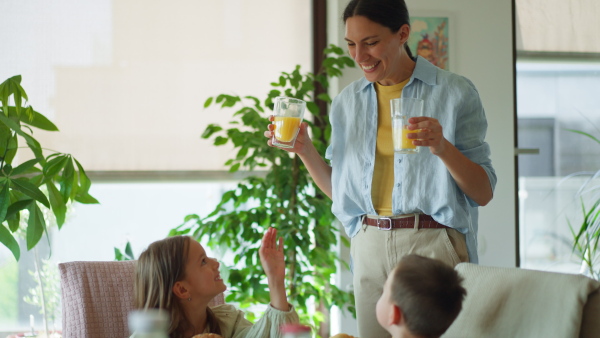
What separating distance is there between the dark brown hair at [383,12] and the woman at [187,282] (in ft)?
2.09

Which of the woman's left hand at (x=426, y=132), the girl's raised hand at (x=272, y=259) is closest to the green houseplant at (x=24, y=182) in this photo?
the girl's raised hand at (x=272, y=259)

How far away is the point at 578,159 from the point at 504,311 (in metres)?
2.58

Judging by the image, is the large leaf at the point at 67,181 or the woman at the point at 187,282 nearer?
the woman at the point at 187,282

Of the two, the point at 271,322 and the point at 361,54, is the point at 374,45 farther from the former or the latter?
the point at 271,322

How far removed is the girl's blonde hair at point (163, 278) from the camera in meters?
1.86

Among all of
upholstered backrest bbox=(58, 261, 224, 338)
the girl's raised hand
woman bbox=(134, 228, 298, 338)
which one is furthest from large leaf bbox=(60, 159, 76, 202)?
the girl's raised hand

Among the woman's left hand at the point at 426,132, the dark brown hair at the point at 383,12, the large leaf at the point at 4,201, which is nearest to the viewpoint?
the woman's left hand at the point at 426,132

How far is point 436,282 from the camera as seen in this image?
1.49 metres

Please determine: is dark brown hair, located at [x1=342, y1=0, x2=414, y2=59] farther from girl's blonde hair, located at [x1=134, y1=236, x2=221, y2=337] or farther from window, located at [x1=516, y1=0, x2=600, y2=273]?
window, located at [x1=516, y1=0, x2=600, y2=273]

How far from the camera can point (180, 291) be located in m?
1.88

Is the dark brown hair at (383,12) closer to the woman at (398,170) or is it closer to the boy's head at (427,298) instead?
the woman at (398,170)

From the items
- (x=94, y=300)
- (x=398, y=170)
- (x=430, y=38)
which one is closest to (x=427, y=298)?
(x=398, y=170)

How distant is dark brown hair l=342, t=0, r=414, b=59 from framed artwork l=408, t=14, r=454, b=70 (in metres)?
1.65

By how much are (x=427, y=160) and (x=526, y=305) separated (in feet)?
1.74
